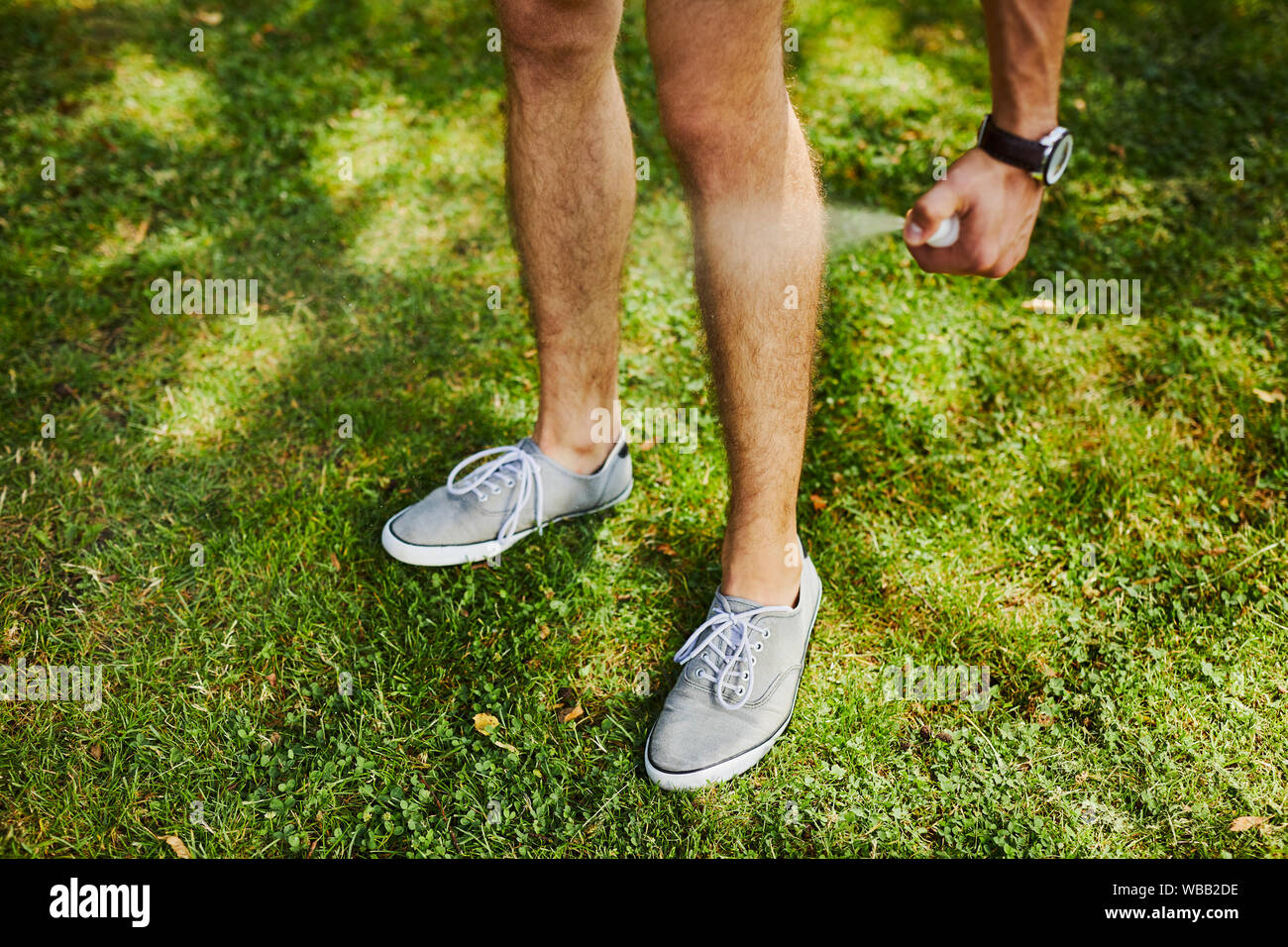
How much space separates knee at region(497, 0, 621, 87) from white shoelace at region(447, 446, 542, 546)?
98 centimetres

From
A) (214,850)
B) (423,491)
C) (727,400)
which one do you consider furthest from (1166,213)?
(214,850)

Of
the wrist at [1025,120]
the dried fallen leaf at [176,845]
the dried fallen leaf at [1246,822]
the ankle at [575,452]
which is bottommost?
the dried fallen leaf at [176,845]

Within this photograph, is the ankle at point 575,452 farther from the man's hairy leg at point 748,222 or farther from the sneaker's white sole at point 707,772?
the sneaker's white sole at point 707,772

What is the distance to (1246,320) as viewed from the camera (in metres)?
3.22

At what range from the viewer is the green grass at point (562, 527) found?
203cm

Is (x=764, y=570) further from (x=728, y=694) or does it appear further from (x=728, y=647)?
(x=728, y=694)

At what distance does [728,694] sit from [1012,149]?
1.33m

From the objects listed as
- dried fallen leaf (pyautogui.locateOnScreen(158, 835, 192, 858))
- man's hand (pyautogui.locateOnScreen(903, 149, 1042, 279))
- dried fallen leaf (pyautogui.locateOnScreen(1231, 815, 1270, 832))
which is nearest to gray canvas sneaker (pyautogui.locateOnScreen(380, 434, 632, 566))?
dried fallen leaf (pyautogui.locateOnScreen(158, 835, 192, 858))

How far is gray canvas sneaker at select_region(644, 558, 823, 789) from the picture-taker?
6.66ft

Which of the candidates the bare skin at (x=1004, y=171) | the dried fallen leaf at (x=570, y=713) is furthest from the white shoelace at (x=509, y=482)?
the bare skin at (x=1004, y=171)

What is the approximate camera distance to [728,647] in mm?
2145

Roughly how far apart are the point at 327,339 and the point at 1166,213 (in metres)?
3.43

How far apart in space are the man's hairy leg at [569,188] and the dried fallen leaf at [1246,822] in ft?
6.00

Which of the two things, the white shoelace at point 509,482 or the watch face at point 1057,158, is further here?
the white shoelace at point 509,482
